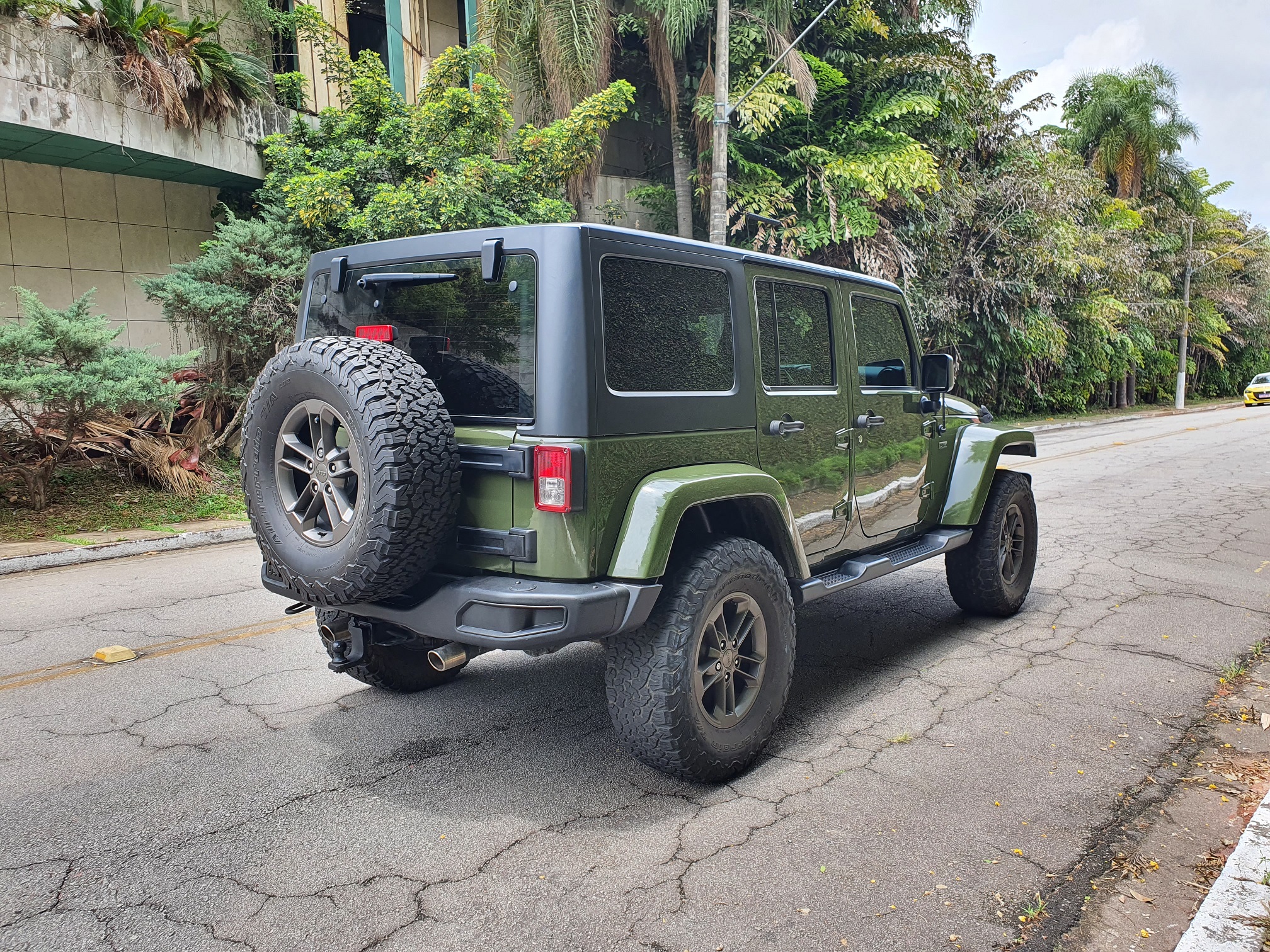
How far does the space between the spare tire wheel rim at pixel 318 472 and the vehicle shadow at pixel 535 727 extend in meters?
1.06


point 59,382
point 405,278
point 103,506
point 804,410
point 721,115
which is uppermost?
point 721,115

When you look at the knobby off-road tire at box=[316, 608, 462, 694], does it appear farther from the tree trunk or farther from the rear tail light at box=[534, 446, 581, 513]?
the tree trunk

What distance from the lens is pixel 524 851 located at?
10.1 ft

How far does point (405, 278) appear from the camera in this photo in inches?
142

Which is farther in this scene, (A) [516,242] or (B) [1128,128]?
(B) [1128,128]

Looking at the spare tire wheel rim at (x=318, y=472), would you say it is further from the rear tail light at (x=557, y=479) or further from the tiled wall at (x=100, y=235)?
the tiled wall at (x=100, y=235)

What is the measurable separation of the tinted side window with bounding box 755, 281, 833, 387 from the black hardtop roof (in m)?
0.12

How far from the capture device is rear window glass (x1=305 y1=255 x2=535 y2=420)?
330 centimetres

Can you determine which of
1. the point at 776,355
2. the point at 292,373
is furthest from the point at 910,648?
the point at 292,373

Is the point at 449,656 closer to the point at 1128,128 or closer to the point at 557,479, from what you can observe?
the point at 557,479

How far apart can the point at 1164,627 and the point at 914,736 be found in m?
2.63

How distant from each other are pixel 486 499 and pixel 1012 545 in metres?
4.00

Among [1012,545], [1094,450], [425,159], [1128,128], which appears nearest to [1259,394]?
[1128,128]

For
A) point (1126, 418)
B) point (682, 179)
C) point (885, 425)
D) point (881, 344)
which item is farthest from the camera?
point (1126, 418)
